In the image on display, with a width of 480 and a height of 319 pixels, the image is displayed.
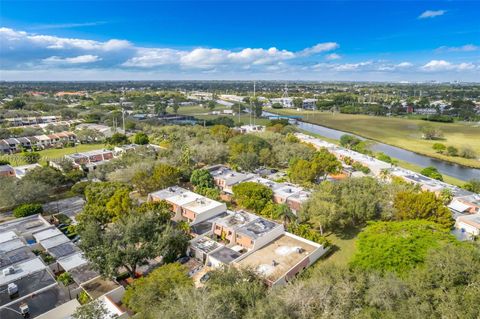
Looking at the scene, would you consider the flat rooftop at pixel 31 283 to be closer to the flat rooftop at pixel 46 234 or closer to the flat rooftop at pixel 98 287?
the flat rooftop at pixel 98 287

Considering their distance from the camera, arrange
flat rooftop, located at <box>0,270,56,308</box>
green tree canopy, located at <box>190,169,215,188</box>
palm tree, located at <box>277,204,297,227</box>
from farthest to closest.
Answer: green tree canopy, located at <box>190,169,215,188</box>, palm tree, located at <box>277,204,297,227</box>, flat rooftop, located at <box>0,270,56,308</box>

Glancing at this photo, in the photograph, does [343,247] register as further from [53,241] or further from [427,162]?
[427,162]

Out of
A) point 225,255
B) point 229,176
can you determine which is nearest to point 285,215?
point 225,255

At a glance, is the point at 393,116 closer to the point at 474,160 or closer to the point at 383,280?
the point at 474,160

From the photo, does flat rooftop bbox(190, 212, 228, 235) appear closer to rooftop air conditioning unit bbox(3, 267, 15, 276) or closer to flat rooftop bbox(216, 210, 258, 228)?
flat rooftop bbox(216, 210, 258, 228)

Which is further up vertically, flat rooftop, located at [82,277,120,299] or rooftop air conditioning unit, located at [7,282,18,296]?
rooftop air conditioning unit, located at [7,282,18,296]

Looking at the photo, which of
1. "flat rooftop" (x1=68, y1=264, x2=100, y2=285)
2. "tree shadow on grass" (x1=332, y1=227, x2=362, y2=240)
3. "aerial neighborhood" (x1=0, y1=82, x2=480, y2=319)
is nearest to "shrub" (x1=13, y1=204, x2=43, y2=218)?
"aerial neighborhood" (x1=0, y1=82, x2=480, y2=319)

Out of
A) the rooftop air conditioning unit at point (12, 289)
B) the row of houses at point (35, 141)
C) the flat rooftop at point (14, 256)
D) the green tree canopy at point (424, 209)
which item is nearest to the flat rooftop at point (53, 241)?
the flat rooftop at point (14, 256)
